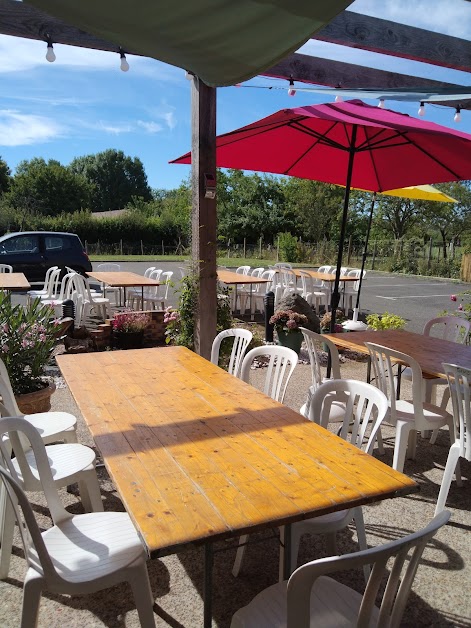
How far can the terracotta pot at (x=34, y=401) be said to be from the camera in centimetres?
315

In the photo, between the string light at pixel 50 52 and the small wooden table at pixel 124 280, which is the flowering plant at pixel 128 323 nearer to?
the small wooden table at pixel 124 280

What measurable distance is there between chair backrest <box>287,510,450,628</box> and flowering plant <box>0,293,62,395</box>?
8.47ft

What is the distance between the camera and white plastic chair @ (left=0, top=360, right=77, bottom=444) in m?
2.38

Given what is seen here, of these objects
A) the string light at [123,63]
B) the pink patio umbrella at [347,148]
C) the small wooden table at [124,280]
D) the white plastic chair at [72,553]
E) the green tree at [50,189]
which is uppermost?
the green tree at [50,189]

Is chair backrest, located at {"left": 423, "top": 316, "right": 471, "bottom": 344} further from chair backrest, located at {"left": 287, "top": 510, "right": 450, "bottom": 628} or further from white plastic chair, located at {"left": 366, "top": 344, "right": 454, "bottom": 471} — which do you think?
chair backrest, located at {"left": 287, "top": 510, "right": 450, "bottom": 628}

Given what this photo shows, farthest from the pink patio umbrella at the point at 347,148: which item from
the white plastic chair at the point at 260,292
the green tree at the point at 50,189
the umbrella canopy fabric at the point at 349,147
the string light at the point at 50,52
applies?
the green tree at the point at 50,189

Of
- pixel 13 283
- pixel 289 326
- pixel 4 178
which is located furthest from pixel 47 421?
pixel 4 178

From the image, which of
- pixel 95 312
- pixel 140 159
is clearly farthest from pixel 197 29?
pixel 140 159

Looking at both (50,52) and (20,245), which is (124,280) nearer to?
(50,52)

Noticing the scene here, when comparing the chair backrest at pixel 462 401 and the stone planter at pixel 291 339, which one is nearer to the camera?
the chair backrest at pixel 462 401

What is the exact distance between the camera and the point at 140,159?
54062mm

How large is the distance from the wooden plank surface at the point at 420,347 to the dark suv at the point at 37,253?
8372 mm

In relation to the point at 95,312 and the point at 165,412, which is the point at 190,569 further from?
the point at 95,312

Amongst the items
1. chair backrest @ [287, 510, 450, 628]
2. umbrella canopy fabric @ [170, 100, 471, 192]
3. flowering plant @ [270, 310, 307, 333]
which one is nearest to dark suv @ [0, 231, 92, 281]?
flowering plant @ [270, 310, 307, 333]
